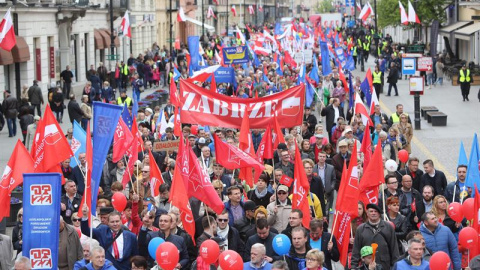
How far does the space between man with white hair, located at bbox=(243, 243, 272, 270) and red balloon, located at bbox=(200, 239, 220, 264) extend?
1.00 feet

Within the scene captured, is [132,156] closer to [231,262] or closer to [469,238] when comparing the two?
[469,238]

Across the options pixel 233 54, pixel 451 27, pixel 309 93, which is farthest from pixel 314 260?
pixel 451 27

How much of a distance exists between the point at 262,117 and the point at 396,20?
156ft

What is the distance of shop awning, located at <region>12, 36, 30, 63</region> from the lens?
1454 inches

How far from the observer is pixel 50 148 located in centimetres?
1452

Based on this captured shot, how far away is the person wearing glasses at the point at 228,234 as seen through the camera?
12.0 meters

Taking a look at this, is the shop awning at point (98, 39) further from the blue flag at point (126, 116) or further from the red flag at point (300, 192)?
the red flag at point (300, 192)

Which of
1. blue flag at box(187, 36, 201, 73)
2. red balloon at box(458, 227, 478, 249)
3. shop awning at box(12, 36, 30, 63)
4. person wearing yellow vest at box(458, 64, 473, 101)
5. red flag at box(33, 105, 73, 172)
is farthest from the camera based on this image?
person wearing yellow vest at box(458, 64, 473, 101)

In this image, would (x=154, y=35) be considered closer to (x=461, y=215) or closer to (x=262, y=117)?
(x=262, y=117)

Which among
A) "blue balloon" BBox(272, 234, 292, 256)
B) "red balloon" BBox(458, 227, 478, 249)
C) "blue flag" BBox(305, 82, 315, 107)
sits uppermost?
"blue balloon" BBox(272, 234, 292, 256)

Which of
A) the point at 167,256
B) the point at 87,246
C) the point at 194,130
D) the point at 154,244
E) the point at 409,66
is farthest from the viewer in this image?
the point at 409,66

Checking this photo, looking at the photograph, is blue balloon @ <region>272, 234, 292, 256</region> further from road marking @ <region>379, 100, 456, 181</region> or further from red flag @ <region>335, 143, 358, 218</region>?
road marking @ <region>379, 100, 456, 181</region>

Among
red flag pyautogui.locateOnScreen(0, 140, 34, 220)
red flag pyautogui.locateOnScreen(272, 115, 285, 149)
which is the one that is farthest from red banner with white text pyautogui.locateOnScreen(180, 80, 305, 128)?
red flag pyautogui.locateOnScreen(0, 140, 34, 220)

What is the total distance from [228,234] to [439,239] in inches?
90.3
